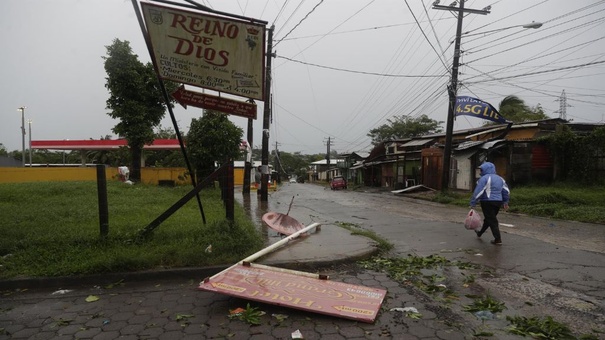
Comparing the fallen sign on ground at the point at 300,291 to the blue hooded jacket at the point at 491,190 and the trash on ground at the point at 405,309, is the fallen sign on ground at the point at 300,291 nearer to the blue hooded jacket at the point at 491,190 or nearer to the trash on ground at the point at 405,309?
the trash on ground at the point at 405,309

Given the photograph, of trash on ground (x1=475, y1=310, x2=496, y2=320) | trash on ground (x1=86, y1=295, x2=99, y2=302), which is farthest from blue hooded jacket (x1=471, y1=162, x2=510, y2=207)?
trash on ground (x1=86, y1=295, x2=99, y2=302)

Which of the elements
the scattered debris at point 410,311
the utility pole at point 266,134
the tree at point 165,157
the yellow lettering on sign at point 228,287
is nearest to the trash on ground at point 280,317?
the yellow lettering on sign at point 228,287

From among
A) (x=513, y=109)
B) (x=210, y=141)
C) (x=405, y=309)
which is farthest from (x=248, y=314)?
(x=513, y=109)

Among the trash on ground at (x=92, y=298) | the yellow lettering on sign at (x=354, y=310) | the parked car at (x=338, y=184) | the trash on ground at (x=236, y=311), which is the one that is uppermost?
the yellow lettering on sign at (x=354, y=310)

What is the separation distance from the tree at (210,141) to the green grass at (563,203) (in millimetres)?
10718

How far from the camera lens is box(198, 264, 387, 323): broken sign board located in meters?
3.56

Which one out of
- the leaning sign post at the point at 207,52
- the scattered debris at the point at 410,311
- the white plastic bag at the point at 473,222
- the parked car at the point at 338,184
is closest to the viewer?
the scattered debris at the point at 410,311

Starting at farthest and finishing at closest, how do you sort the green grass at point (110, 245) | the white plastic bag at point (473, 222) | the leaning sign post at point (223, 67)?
the white plastic bag at point (473, 222)
the green grass at point (110, 245)
the leaning sign post at point (223, 67)

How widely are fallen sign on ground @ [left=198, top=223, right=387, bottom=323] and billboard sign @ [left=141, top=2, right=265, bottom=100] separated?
302 centimetres

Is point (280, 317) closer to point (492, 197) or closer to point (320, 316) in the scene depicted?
point (320, 316)

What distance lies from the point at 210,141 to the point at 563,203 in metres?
14.0

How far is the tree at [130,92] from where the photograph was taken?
2133 centimetres

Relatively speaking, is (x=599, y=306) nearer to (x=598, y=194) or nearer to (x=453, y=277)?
(x=453, y=277)

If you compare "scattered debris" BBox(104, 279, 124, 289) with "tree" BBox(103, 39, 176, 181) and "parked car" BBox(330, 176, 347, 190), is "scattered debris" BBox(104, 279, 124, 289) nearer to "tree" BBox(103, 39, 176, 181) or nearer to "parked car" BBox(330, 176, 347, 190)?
"tree" BBox(103, 39, 176, 181)
